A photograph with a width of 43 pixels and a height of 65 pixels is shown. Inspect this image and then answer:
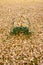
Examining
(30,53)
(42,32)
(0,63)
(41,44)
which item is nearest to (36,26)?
(42,32)

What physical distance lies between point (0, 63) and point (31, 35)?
3.78 meters

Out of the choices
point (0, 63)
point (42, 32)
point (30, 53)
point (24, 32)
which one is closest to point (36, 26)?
point (42, 32)

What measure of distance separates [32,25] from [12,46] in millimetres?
4031

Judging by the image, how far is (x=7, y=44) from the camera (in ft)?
35.2

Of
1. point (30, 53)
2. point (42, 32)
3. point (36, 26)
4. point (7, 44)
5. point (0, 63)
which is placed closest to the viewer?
point (0, 63)

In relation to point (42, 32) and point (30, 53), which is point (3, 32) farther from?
point (30, 53)

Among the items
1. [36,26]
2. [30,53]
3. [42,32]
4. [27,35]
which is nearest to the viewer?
[30,53]

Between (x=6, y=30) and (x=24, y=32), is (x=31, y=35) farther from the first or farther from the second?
(x=6, y=30)

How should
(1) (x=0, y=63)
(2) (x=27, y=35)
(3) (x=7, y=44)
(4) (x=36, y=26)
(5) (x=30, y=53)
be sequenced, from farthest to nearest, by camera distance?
(4) (x=36, y=26)
(2) (x=27, y=35)
(3) (x=7, y=44)
(5) (x=30, y=53)
(1) (x=0, y=63)

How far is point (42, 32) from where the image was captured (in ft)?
42.2

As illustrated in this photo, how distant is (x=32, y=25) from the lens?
1417cm

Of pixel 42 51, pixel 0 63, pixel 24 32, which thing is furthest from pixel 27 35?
pixel 0 63

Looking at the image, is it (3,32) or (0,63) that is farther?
(3,32)

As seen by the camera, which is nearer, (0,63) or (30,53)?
(0,63)
